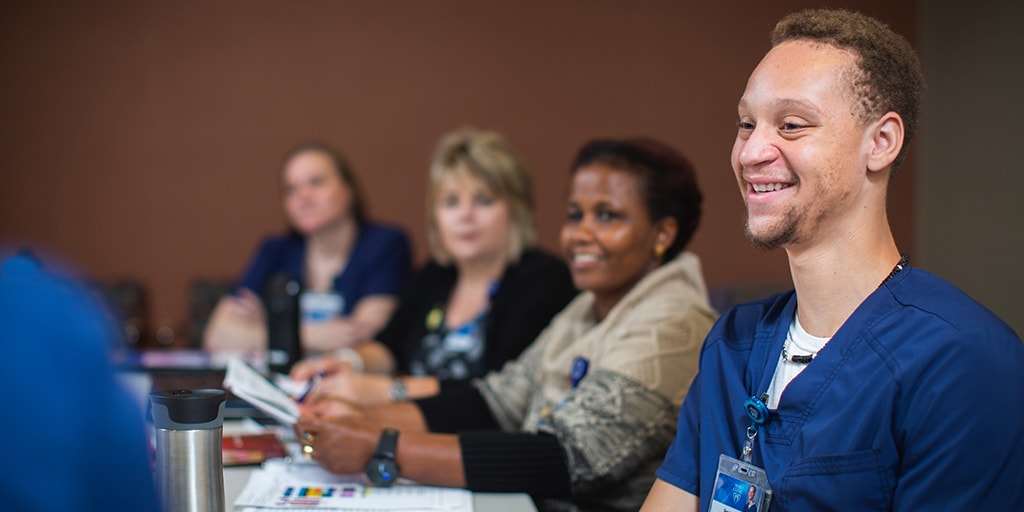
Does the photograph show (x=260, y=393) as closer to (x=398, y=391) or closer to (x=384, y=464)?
(x=384, y=464)

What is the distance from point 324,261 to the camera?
13.1ft

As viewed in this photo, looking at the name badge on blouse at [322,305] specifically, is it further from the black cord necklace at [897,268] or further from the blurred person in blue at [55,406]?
the blurred person in blue at [55,406]

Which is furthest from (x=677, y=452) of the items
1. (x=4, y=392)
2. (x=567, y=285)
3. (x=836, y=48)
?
(x=567, y=285)

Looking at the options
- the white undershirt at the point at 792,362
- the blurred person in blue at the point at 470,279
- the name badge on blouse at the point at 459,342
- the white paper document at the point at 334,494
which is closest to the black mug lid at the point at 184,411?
the white paper document at the point at 334,494

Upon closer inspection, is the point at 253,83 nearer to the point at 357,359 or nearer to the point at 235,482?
the point at 357,359

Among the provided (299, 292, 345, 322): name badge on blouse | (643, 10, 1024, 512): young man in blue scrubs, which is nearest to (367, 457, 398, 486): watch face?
(643, 10, 1024, 512): young man in blue scrubs

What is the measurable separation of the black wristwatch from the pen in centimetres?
47

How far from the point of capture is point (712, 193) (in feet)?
16.6

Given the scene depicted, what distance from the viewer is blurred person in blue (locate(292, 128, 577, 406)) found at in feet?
9.23

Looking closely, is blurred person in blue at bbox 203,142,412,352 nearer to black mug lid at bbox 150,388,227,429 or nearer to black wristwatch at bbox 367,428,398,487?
black wristwatch at bbox 367,428,398,487

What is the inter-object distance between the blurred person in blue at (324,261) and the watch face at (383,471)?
1861 mm

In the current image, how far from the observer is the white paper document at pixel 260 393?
174cm

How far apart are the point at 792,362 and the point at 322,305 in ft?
9.15

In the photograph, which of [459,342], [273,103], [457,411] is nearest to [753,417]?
[457,411]
